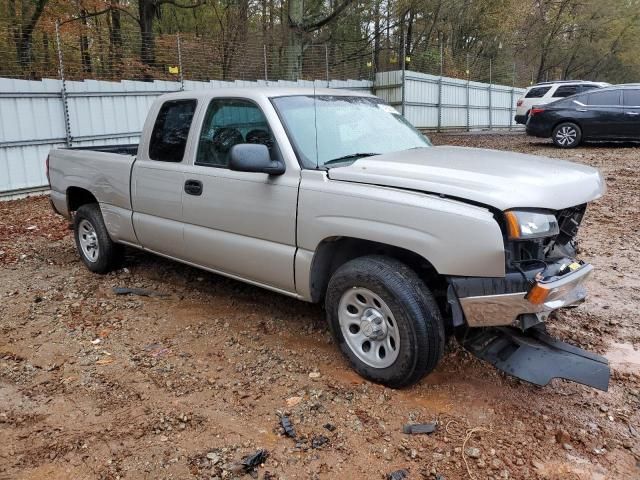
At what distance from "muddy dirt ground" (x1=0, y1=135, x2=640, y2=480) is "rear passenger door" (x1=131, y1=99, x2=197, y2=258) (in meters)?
0.63

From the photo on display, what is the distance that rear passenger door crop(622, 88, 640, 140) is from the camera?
1399cm

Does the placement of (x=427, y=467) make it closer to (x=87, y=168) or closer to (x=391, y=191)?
(x=391, y=191)

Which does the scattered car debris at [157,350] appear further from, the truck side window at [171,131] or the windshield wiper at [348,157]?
the windshield wiper at [348,157]

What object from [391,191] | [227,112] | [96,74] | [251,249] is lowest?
[251,249]

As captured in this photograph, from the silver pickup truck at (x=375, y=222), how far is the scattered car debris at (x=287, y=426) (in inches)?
24.7

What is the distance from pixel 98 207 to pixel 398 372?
12.8ft

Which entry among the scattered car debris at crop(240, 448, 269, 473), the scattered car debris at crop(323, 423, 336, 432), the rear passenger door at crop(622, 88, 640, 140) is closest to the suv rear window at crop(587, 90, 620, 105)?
the rear passenger door at crop(622, 88, 640, 140)

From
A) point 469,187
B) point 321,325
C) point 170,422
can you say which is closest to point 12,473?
point 170,422

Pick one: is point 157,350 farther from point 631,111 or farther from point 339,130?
point 631,111

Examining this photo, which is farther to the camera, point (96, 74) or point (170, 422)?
point (96, 74)

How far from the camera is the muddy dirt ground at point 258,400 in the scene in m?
2.84

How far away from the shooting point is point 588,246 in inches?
257

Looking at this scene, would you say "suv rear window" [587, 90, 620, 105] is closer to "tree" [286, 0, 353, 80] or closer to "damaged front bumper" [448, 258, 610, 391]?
"tree" [286, 0, 353, 80]

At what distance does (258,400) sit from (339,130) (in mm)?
2002
